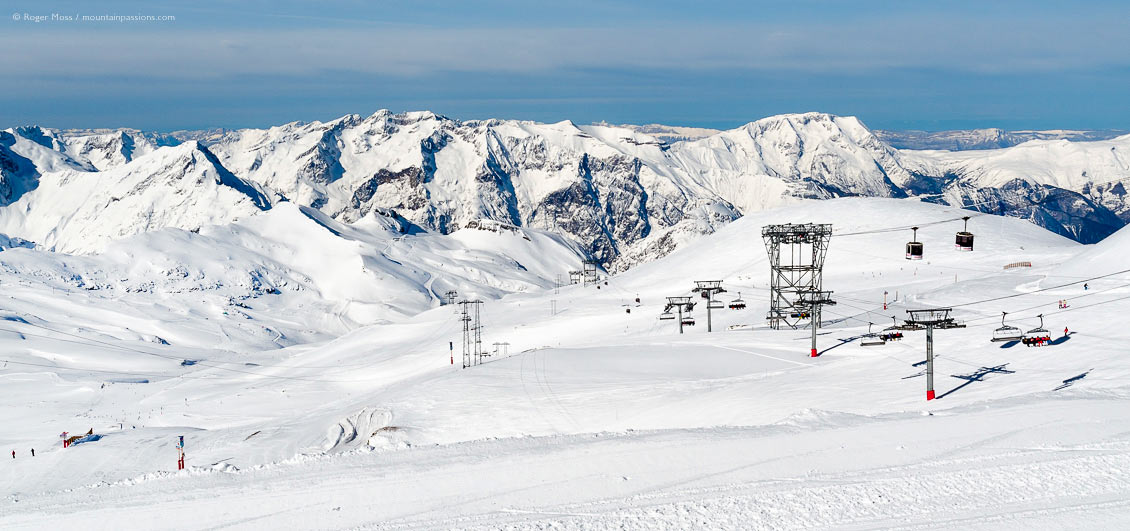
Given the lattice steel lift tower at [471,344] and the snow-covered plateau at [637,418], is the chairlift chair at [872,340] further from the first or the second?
the lattice steel lift tower at [471,344]

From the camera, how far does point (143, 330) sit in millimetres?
165125

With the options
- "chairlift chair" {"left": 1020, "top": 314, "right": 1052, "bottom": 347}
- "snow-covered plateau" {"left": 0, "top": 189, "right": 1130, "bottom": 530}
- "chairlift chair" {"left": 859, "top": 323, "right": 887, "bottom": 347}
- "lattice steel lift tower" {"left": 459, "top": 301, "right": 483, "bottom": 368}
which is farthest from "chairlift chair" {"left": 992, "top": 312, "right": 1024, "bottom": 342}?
"lattice steel lift tower" {"left": 459, "top": 301, "right": 483, "bottom": 368}

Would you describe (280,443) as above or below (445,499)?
below

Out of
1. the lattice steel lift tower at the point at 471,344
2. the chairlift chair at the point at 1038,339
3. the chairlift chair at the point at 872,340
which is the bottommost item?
the lattice steel lift tower at the point at 471,344

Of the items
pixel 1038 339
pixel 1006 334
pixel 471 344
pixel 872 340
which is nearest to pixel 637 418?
pixel 872 340

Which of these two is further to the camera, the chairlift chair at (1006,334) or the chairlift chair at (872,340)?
the chairlift chair at (872,340)

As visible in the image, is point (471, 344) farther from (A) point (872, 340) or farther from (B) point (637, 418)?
(B) point (637, 418)

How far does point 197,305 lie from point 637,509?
19404 cm

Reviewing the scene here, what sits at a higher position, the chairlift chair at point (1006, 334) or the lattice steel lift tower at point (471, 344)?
the chairlift chair at point (1006, 334)

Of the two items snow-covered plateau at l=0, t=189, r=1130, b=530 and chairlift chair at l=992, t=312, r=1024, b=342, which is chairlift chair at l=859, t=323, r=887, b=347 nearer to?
snow-covered plateau at l=0, t=189, r=1130, b=530

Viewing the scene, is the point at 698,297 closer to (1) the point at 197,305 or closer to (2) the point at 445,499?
(2) the point at 445,499

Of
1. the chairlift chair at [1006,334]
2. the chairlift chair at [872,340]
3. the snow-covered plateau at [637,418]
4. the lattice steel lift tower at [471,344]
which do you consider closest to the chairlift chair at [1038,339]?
the snow-covered plateau at [637,418]

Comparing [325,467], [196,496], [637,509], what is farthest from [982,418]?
[196,496]

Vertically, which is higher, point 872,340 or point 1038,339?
point 1038,339
